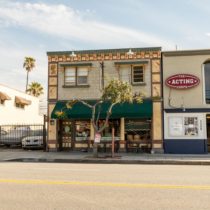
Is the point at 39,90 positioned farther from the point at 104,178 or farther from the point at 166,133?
the point at 104,178

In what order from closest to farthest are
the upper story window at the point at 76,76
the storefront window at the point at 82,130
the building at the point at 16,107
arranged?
the storefront window at the point at 82,130 < the upper story window at the point at 76,76 < the building at the point at 16,107

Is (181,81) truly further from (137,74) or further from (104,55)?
(104,55)

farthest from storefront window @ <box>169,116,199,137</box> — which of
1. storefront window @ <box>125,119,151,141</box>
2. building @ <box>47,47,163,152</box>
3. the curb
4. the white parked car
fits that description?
the white parked car

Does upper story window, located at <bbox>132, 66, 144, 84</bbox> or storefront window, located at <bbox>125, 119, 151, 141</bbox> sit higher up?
upper story window, located at <bbox>132, 66, 144, 84</bbox>

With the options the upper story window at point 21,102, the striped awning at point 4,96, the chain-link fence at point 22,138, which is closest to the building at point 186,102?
the chain-link fence at point 22,138

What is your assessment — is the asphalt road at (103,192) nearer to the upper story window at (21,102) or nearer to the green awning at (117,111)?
the green awning at (117,111)

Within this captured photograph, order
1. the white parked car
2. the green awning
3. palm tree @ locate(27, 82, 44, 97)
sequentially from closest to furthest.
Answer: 1. the green awning
2. the white parked car
3. palm tree @ locate(27, 82, 44, 97)

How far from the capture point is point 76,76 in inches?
922

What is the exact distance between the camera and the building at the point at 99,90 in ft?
72.6

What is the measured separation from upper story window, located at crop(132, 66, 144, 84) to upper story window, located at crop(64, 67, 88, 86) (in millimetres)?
3215

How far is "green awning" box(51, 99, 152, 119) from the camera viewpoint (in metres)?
A: 21.3

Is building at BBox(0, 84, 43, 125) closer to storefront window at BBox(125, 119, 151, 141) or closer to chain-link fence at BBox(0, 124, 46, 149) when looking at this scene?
chain-link fence at BBox(0, 124, 46, 149)

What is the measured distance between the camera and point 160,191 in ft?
28.6

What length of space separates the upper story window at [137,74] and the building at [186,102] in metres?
1.49
